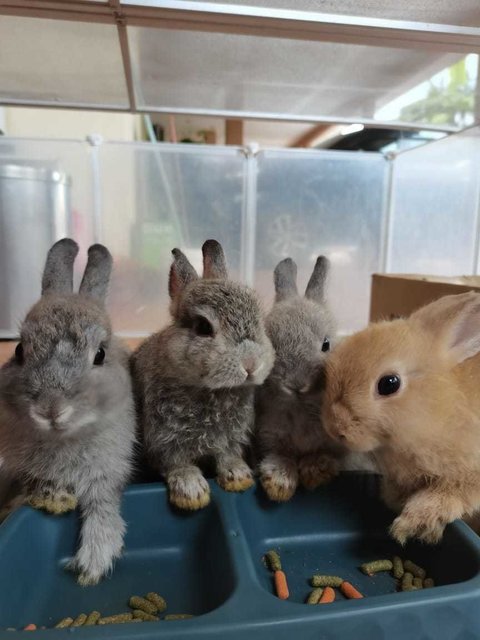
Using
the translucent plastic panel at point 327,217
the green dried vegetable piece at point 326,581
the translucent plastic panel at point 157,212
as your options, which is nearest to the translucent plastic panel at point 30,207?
the translucent plastic panel at point 157,212

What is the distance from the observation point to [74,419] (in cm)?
77

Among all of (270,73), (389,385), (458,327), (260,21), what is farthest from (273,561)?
(270,73)

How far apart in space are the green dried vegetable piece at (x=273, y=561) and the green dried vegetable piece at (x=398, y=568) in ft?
→ 0.65

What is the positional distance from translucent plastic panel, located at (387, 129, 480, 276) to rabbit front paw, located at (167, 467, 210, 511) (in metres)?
1.56

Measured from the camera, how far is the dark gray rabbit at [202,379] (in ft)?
2.73

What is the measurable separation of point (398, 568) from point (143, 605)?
1.42 ft

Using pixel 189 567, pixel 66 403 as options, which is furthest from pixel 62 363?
pixel 189 567

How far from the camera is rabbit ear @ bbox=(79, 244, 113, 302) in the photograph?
3.36 feet

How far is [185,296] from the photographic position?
0.91m

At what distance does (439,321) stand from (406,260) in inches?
Result: 72.1

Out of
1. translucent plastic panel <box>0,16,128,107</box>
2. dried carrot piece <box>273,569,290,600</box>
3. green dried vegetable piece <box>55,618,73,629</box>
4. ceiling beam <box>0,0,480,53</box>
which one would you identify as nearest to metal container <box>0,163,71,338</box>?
translucent plastic panel <box>0,16,128,107</box>

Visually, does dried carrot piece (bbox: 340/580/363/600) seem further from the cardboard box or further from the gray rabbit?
the cardboard box

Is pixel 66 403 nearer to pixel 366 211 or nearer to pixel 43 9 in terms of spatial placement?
pixel 43 9

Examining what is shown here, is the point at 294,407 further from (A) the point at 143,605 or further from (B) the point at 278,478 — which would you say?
(A) the point at 143,605
